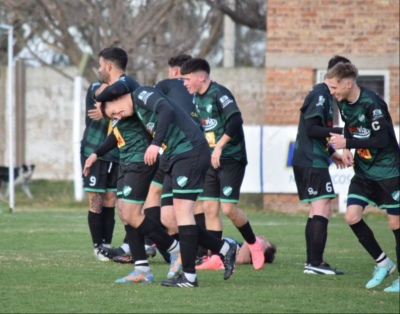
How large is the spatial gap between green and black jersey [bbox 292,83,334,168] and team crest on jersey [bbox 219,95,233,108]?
745mm

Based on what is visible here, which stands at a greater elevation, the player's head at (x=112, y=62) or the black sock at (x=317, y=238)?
the player's head at (x=112, y=62)

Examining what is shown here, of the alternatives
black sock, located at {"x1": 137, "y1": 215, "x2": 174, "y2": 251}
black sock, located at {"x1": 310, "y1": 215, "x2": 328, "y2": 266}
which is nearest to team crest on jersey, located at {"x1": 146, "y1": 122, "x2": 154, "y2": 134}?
black sock, located at {"x1": 137, "y1": 215, "x2": 174, "y2": 251}

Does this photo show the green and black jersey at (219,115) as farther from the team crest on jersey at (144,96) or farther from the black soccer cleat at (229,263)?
the team crest on jersey at (144,96)

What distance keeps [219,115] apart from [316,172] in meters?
1.21

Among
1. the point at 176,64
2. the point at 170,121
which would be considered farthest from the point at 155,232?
the point at 176,64

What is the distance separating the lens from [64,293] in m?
8.37

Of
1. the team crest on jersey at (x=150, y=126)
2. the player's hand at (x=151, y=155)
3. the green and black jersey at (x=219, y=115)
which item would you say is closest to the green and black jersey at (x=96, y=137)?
the green and black jersey at (x=219, y=115)

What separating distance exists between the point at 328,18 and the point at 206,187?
9712mm

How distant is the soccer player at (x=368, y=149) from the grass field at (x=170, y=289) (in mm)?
647

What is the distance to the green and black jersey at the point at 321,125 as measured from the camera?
9977mm

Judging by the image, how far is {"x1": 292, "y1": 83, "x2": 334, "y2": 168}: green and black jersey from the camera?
9977mm

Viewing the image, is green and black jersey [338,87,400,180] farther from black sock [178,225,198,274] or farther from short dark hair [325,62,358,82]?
black sock [178,225,198,274]

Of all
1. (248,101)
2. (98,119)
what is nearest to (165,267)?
(98,119)

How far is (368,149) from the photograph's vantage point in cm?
899
